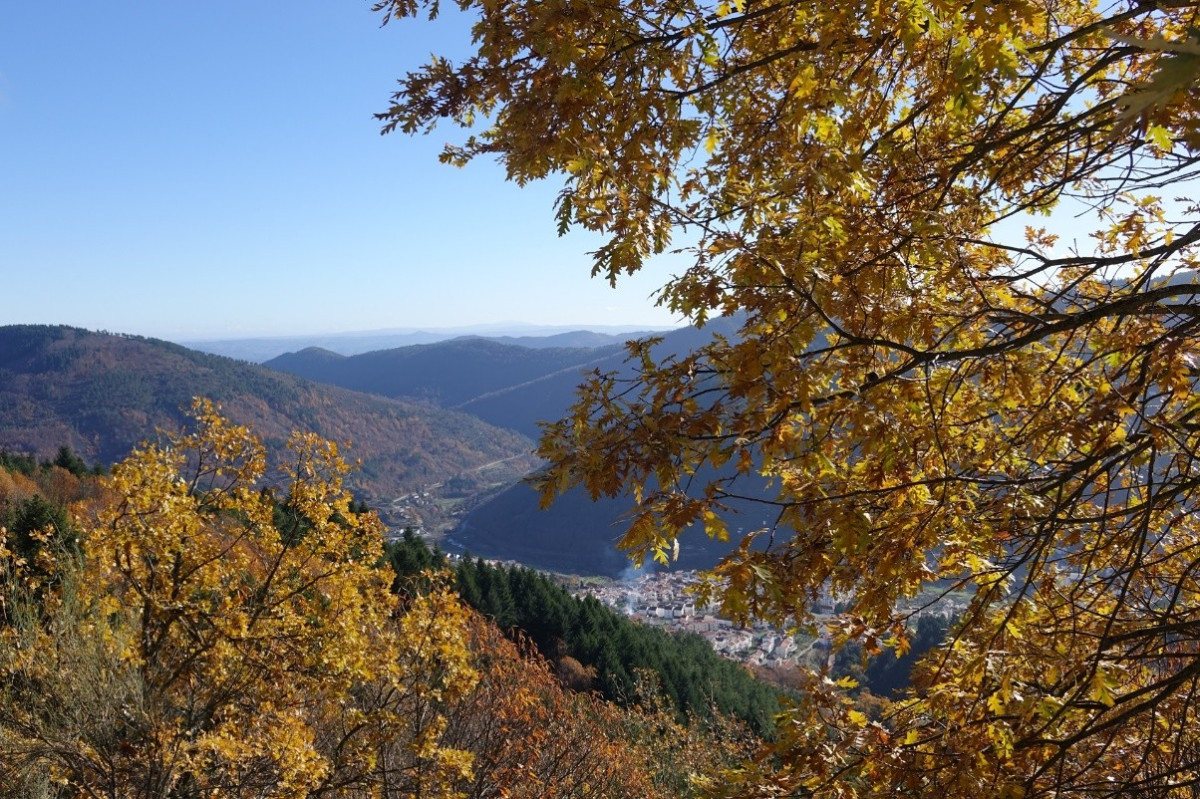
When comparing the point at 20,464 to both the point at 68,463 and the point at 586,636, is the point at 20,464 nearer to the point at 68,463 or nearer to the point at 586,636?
the point at 68,463

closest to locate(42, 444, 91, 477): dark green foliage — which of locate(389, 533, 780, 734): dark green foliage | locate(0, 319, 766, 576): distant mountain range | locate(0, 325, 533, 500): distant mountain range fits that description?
locate(389, 533, 780, 734): dark green foliage

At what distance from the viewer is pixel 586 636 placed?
1096 inches

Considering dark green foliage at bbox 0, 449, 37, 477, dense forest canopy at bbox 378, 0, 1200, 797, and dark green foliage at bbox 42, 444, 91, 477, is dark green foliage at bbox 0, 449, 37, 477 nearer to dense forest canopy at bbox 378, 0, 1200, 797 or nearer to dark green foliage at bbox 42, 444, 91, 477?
dark green foliage at bbox 42, 444, 91, 477

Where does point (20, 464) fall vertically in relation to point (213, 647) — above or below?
below

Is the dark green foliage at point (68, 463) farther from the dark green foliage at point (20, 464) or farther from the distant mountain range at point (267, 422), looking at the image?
the distant mountain range at point (267, 422)

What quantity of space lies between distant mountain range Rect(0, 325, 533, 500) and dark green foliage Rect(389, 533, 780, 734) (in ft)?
322

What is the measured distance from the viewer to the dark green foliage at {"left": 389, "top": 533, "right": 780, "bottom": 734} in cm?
2620

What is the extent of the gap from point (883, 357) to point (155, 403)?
481 ft

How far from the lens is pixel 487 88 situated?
2971 millimetres

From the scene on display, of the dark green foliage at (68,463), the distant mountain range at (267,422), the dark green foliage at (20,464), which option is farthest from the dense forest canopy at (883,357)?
the distant mountain range at (267,422)

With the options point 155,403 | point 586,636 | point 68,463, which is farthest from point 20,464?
point 155,403

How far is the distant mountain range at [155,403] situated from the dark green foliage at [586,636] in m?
98.1

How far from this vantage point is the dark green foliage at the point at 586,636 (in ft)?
86.0

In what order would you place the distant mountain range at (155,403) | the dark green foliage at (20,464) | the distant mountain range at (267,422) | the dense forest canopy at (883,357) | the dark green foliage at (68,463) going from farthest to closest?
the distant mountain range at (155,403)
the distant mountain range at (267,422)
the dark green foliage at (68,463)
the dark green foliage at (20,464)
the dense forest canopy at (883,357)
